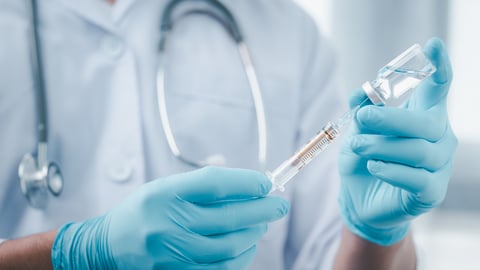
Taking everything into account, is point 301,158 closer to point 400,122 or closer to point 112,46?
point 400,122

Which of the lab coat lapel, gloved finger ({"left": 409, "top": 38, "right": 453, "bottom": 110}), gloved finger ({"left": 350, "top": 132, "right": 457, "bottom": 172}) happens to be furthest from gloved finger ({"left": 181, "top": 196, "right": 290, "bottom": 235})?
the lab coat lapel

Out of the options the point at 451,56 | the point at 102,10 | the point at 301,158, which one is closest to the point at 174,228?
the point at 301,158

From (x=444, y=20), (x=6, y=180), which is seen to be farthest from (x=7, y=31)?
(x=444, y=20)

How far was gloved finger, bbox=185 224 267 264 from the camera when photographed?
0.59m

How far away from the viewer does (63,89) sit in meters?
0.76

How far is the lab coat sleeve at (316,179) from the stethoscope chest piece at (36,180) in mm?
419

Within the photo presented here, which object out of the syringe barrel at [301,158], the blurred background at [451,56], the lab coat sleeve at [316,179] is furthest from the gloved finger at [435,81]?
the blurred background at [451,56]

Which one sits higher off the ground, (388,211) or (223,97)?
(223,97)

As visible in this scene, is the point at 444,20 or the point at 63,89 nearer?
the point at 63,89

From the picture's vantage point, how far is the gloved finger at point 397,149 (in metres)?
0.63

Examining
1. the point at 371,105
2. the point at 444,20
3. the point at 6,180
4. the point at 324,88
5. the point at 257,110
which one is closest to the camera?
the point at 371,105

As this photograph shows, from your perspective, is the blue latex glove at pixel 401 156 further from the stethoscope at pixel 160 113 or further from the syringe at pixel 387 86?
the stethoscope at pixel 160 113

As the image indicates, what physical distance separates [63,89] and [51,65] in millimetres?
41

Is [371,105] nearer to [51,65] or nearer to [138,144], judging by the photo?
[138,144]
